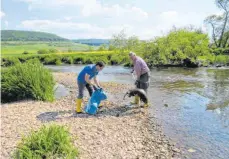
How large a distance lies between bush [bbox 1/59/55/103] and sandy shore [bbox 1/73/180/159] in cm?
69

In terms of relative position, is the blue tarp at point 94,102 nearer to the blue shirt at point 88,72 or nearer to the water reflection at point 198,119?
the blue shirt at point 88,72

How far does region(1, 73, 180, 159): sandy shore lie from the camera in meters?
7.63

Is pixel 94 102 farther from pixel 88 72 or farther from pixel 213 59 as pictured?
pixel 213 59

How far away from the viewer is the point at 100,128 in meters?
9.39

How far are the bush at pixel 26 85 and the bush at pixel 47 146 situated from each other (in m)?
7.02

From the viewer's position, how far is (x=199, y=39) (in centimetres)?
4384

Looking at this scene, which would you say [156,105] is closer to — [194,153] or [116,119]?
[116,119]

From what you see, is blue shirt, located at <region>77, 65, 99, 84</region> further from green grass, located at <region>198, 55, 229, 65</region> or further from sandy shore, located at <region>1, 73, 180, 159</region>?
green grass, located at <region>198, 55, 229, 65</region>

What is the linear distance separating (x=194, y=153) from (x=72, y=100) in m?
7.81

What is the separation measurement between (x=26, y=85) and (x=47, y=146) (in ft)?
25.8

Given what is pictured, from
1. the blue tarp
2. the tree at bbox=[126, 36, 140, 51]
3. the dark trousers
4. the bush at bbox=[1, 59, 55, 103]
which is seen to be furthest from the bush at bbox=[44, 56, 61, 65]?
the blue tarp

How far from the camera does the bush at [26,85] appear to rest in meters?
13.7

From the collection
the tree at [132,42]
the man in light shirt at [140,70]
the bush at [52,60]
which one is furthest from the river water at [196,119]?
the bush at [52,60]

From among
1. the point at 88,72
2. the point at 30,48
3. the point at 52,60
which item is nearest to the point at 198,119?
the point at 88,72
